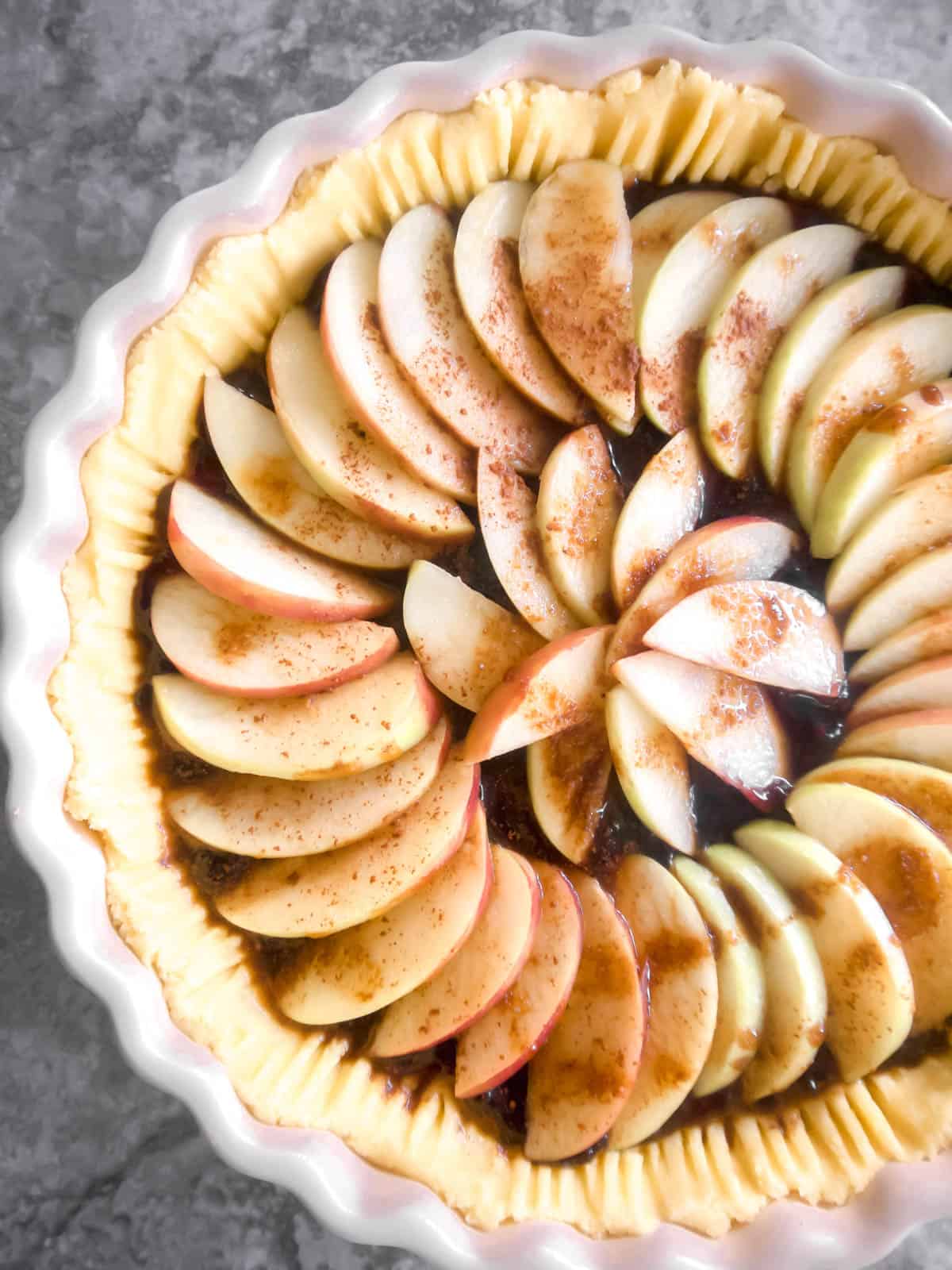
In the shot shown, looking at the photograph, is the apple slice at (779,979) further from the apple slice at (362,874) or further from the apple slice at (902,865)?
the apple slice at (362,874)

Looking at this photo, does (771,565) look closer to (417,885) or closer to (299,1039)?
(417,885)

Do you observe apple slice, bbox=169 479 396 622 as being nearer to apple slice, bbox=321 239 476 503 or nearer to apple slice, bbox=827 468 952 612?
apple slice, bbox=321 239 476 503

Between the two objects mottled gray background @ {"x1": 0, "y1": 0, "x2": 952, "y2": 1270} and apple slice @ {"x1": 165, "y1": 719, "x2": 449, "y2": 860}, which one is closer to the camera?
apple slice @ {"x1": 165, "y1": 719, "x2": 449, "y2": 860}

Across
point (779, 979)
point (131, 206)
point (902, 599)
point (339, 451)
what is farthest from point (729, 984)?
point (131, 206)

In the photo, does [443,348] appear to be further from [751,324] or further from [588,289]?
[751,324]

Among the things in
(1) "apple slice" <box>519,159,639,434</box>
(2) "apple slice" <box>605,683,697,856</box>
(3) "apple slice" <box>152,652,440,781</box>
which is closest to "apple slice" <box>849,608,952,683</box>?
(2) "apple slice" <box>605,683,697,856</box>

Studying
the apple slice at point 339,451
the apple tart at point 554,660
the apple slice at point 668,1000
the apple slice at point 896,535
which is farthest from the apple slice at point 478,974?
the apple slice at point 896,535
